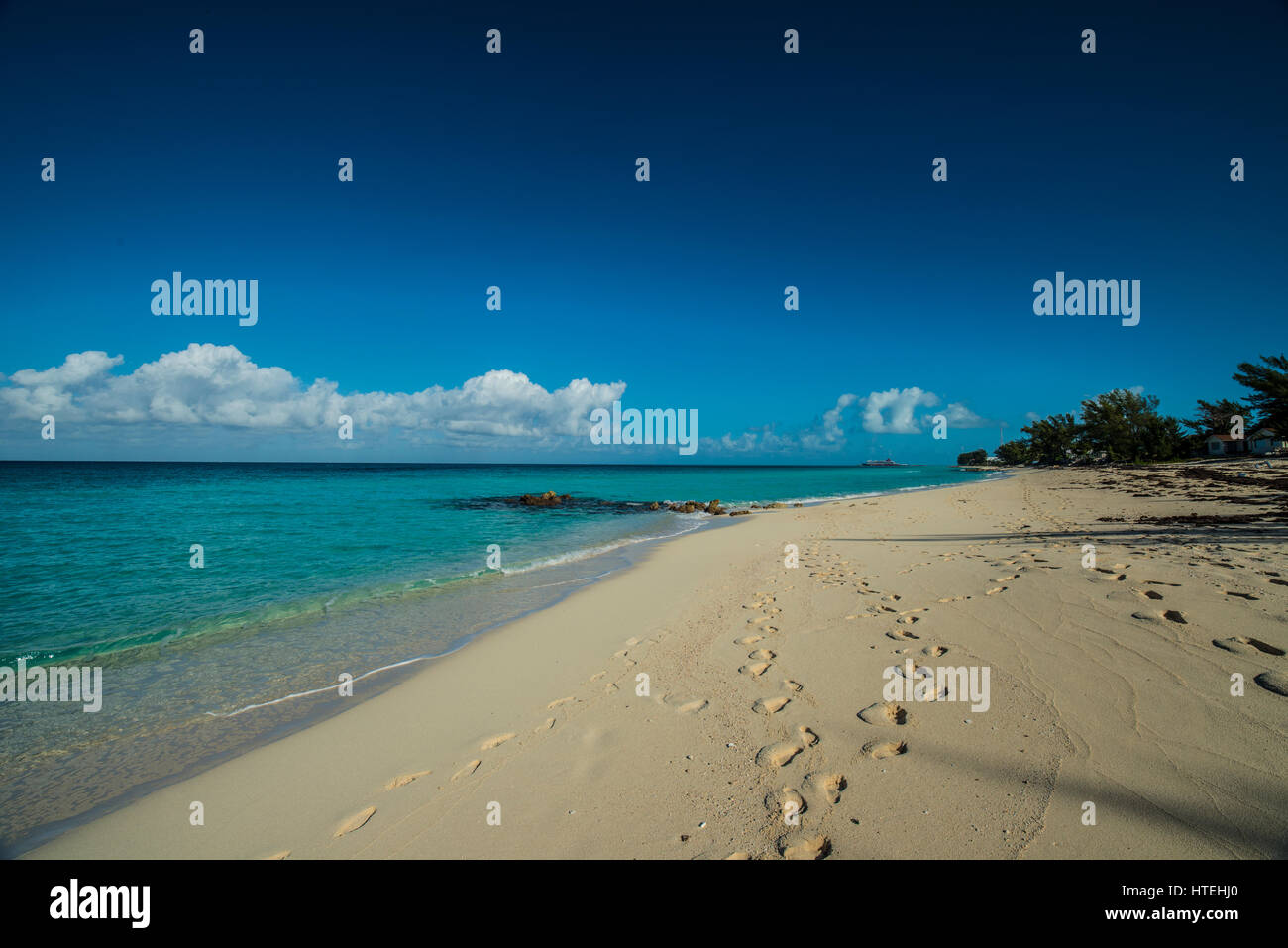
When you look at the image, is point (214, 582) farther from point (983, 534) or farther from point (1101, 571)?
point (983, 534)

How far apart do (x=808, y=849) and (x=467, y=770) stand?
109 inches

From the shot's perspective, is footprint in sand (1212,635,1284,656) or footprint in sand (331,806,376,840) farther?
footprint in sand (1212,635,1284,656)

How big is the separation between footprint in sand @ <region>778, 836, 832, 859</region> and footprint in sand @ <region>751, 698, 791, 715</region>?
1699mm

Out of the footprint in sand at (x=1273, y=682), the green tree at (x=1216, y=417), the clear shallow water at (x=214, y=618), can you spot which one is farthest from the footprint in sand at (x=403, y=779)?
the green tree at (x=1216, y=417)

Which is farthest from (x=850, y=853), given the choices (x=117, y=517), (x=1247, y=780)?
(x=117, y=517)

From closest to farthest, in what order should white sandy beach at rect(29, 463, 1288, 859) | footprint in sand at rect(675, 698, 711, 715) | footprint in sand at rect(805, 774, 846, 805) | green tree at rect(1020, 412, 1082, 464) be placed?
white sandy beach at rect(29, 463, 1288, 859) → footprint in sand at rect(805, 774, 846, 805) → footprint in sand at rect(675, 698, 711, 715) → green tree at rect(1020, 412, 1082, 464)

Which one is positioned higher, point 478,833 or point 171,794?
point 478,833

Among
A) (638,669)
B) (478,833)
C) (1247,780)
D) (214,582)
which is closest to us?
(1247,780)

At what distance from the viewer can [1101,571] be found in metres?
8.00

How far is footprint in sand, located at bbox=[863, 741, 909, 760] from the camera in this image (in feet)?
12.6

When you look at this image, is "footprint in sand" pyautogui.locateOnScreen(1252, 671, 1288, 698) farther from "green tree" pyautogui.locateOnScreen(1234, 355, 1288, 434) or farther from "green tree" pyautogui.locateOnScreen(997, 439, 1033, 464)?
"green tree" pyautogui.locateOnScreen(997, 439, 1033, 464)

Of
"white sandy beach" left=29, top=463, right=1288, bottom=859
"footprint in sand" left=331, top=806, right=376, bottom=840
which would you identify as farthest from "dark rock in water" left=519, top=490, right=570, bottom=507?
"footprint in sand" left=331, top=806, right=376, bottom=840

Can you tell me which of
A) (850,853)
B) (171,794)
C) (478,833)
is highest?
(850,853)
